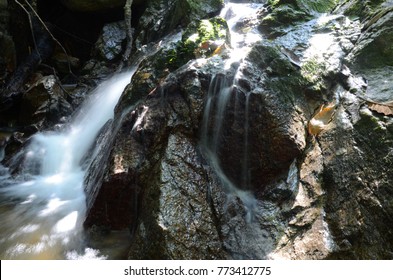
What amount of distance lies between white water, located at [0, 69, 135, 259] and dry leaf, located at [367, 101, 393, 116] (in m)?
3.59

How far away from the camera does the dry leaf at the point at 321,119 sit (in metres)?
3.65

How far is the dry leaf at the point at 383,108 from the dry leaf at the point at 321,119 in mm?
450

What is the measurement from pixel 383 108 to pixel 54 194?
15.8 feet

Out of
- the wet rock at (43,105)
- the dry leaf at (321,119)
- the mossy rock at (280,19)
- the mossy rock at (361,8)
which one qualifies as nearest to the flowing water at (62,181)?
the mossy rock at (280,19)

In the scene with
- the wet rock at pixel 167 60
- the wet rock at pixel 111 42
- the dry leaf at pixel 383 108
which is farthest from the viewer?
the wet rock at pixel 111 42

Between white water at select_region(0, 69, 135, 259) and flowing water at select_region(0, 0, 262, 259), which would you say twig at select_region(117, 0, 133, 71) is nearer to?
white water at select_region(0, 69, 135, 259)

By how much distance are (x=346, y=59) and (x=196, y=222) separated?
341cm

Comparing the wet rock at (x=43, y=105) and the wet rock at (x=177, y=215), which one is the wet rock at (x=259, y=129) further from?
the wet rock at (x=43, y=105)

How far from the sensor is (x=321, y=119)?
3.74 m

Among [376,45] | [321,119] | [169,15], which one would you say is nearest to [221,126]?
[321,119]

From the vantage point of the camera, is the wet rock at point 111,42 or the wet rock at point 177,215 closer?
the wet rock at point 177,215

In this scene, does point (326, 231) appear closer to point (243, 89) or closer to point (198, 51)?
point (243, 89)
